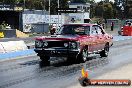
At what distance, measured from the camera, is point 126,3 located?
468 ft

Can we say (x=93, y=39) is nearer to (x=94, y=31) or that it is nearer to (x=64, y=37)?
(x=94, y=31)

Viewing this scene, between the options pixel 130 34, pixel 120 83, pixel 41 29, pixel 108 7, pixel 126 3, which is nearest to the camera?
pixel 120 83

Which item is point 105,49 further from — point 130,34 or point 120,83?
point 130,34

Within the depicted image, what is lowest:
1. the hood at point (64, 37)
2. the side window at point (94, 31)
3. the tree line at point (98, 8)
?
the tree line at point (98, 8)

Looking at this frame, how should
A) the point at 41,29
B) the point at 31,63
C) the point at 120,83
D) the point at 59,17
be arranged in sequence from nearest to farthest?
the point at 120,83, the point at 31,63, the point at 41,29, the point at 59,17

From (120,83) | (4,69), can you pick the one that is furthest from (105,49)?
(120,83)

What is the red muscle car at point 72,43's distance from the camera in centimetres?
1586

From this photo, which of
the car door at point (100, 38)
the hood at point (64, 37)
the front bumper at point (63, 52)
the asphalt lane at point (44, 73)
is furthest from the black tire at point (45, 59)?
the car door at point (100, 38)

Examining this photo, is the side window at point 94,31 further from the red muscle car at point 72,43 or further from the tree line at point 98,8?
the tree line at point 98,8

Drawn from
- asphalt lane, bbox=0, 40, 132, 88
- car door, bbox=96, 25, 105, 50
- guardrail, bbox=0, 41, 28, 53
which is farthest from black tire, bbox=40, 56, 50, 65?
guardrail, bbox=0, 41, 28, 53

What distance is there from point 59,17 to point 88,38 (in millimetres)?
40394

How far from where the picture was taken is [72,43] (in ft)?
52.0

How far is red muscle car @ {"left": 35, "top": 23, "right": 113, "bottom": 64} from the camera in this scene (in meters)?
15.9

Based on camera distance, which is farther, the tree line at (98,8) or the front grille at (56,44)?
the tree line at (98,8)
